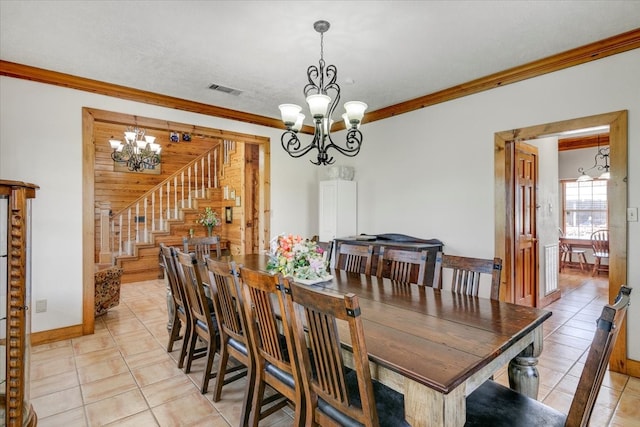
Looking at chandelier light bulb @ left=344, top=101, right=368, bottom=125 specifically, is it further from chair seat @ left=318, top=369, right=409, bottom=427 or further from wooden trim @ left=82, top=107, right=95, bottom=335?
wooden trim @ left=82, top=107, right=95, bottom=335

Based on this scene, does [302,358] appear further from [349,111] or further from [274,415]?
[349,111]

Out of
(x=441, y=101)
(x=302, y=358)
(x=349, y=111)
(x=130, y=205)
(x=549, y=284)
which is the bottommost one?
(x=549, y=284)

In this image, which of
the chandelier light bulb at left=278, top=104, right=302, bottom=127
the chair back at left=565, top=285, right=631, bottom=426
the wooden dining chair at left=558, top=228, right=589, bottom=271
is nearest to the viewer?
the chair back at left=565, top=285, right=631, bottom=426

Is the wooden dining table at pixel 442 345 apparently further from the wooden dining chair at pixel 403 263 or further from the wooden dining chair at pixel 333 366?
the wooden dining chair at pixel 403 263

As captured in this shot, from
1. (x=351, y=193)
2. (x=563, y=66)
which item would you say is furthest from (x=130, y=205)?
(x=563, y=66)

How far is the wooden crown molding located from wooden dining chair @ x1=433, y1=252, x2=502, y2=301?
217cm

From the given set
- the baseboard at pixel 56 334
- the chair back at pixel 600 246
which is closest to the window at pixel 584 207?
the chair back at pixel 600 246

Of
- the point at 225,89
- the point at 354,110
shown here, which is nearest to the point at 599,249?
the point at 354,110

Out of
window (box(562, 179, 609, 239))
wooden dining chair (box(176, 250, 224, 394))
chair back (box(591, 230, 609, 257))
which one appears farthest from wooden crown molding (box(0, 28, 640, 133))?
window (box(562, 179, 609, 239))

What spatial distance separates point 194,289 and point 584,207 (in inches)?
328

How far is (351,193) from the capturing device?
194 inches

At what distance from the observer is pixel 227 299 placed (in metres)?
2.03

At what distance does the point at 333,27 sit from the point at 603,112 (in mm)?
2370

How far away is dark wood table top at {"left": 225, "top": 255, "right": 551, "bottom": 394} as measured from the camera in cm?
118
